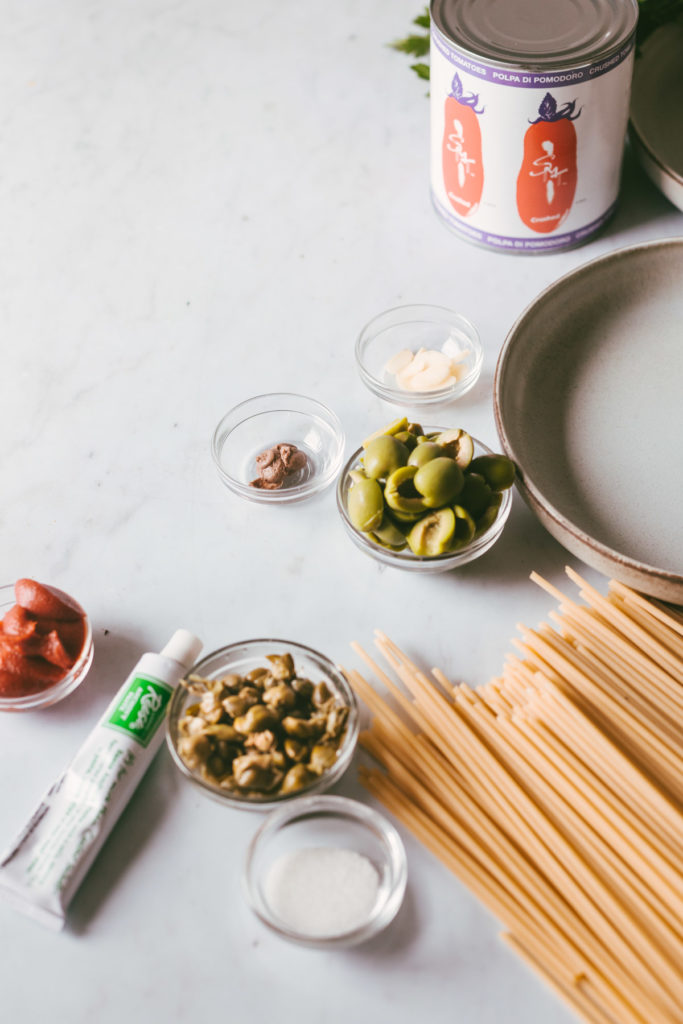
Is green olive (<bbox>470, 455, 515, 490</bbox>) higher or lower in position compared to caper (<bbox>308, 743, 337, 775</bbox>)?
higher

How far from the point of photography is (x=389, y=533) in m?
1.02

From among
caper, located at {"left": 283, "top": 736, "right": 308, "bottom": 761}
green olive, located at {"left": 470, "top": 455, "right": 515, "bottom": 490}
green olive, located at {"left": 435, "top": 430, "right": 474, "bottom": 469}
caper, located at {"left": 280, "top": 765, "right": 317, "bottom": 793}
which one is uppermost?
green olive, located at {"left": 435, "top": 430, "right": 474, "bottom": 469}

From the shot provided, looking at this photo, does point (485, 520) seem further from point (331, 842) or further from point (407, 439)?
point (331, 842)

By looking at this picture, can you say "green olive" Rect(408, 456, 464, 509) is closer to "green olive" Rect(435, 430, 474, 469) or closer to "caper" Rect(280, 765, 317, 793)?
"green olive" Rect(435, 430, 474, 469)

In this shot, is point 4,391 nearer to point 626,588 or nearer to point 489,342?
point 489,342

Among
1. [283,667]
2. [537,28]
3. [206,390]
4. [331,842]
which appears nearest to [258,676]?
[283,667]

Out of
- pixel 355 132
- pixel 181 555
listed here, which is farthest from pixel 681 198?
pixel 181 555

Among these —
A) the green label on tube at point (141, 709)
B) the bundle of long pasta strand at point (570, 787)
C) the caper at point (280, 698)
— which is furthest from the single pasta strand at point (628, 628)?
the green label on tube at point (141, 709)

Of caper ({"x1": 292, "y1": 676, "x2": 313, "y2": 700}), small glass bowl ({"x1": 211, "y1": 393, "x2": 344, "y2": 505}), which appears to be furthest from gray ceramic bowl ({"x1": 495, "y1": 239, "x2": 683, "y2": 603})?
caper ({"x1": 292, "y1": 676, "x2": 313, "y2": 700})

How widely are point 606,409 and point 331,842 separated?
2.10 ft

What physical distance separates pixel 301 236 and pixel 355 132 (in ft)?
0.88

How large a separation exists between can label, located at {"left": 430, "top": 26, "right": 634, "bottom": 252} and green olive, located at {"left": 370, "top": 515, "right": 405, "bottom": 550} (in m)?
0.52

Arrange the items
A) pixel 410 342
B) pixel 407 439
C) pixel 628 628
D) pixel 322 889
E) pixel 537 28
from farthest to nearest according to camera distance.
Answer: pixel 410 342 < pixel 537 28 < pixel 407 439 < pixel 628 628 < pixel 322 889

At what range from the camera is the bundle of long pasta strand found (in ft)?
2.62
